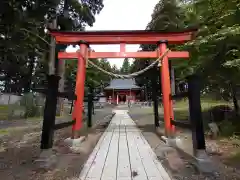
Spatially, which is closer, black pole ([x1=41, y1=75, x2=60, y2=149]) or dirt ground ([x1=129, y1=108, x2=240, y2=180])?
dirt ground ([x1=129, y1=108, x2=240, y2=180])

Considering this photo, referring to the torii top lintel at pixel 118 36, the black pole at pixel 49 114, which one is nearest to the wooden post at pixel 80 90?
the torii top lintel at pixel 118 36

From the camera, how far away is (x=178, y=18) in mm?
19031

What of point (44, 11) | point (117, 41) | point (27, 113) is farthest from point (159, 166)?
point (27, 113)

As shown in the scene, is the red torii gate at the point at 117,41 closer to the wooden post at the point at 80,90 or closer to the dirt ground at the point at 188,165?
the wooden post at the point at 80,90

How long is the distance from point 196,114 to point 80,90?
413cm

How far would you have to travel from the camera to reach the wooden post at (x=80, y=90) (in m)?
6.62

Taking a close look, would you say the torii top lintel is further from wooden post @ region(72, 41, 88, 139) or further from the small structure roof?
the small structure roof

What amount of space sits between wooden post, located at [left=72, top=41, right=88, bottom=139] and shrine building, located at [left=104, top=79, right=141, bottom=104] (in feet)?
111

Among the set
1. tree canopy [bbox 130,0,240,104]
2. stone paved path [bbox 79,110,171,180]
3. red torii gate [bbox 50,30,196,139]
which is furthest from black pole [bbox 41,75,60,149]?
tree canopy [bbox 130,0,240,104]

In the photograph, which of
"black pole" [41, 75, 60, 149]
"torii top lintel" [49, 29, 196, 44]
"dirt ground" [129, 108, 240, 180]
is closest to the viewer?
"dirt ground" [129, 108, 240, 180]

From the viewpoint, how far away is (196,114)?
371 cm

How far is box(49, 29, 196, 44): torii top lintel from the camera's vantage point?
293 inches

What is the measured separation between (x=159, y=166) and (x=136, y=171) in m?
0.46

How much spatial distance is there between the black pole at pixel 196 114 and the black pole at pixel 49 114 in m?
2.37
